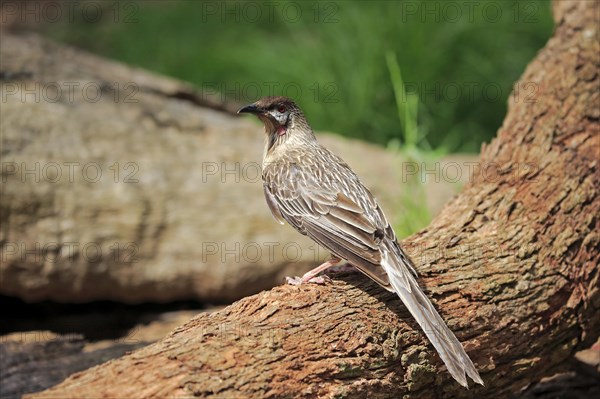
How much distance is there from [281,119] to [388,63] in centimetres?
339

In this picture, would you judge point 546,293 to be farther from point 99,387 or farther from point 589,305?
point 99,387

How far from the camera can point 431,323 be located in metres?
4.05

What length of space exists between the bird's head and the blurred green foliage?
2.96 metres

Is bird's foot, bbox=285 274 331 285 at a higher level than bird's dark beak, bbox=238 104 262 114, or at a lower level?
lower

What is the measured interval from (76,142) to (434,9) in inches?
171

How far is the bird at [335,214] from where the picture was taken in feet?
13.3

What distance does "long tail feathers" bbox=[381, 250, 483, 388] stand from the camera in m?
3.96
